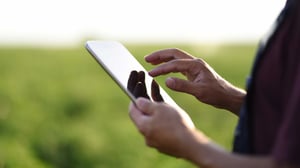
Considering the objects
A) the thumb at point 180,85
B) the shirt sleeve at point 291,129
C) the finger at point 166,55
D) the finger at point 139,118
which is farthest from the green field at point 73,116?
the shirt sleeve at point 291,129

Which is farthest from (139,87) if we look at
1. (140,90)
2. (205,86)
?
(205,86)

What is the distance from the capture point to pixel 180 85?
3.21 metres

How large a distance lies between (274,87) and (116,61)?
63 centimetres

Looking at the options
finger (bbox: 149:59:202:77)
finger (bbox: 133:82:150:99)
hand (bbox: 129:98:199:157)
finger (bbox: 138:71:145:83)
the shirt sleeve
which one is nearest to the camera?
the shirt sleeve

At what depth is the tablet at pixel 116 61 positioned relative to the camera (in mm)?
2900


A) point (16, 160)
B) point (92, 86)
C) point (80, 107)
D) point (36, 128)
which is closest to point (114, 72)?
point (16, 160)

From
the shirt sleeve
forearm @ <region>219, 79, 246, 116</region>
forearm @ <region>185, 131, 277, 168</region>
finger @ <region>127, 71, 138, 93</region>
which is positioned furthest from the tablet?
the shirt sleeve

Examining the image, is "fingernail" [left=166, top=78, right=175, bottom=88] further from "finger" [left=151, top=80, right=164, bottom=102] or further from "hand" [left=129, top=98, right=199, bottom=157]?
"hand" [left=129, top=98, right=199, bottom=157]

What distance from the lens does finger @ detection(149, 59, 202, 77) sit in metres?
3.12

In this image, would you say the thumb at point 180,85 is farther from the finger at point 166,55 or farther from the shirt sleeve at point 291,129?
the shirt sleeve at point 291,129

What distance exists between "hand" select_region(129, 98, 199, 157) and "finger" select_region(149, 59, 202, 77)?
0.48m

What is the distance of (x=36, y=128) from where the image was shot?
1077 cm

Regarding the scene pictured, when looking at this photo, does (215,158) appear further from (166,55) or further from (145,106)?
(166,55)

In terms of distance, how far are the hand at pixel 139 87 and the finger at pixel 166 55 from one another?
0.27m
